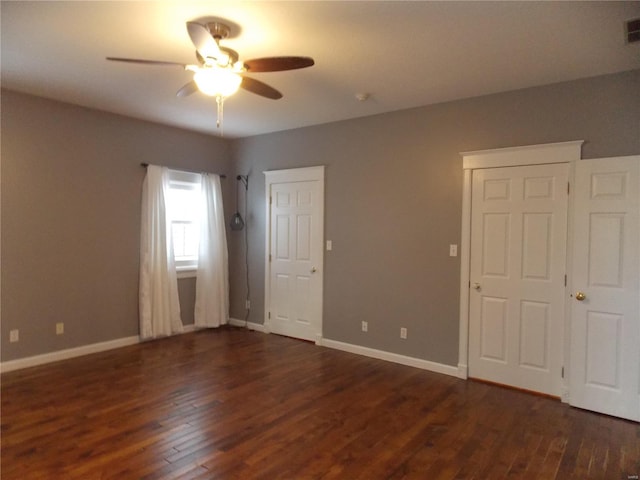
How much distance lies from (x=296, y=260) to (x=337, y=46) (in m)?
3.07

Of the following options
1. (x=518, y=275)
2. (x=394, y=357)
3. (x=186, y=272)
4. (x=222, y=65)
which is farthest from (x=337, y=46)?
(x=186, y=272)

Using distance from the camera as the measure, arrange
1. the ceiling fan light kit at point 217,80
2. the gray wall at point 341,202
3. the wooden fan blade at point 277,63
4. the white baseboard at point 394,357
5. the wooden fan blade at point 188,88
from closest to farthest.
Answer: the wooden fan blade at point 277,63
the ceiling fan light kit at point 217,80
the wooden fan blade at point 188,88
the gray wall at point 341,202
the white baseboard at point 394,357

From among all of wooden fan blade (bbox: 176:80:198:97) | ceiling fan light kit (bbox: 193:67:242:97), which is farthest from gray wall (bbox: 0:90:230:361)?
ceiling fan light kit (bbox: 193:67:242:97)

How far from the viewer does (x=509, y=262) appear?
150 inches

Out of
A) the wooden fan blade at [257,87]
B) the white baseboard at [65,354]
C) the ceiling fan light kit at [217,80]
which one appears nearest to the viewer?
the ceiling fan light kit at [217,80]

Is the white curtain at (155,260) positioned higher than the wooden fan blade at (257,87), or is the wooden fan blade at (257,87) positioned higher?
the wooden fan blade at (257,87)

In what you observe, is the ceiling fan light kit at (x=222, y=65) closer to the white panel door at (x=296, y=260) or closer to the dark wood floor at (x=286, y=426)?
the dark wood floor at (x=286, y=426)

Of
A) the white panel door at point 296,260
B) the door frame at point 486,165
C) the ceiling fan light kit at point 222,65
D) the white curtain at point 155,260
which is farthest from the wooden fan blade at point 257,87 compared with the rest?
the white curtain at point 155,260

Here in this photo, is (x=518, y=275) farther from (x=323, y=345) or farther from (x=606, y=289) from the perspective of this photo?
(x=323, y=345)

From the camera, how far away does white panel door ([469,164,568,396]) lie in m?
3.58

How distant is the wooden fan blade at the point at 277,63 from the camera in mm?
2428

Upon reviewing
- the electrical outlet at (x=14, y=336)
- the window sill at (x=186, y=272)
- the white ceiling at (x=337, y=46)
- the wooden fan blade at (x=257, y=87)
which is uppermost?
the white ceiling at (x=337, y=46)

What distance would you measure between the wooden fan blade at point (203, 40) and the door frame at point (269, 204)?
2.77 meters

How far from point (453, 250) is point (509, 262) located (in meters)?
0.55
